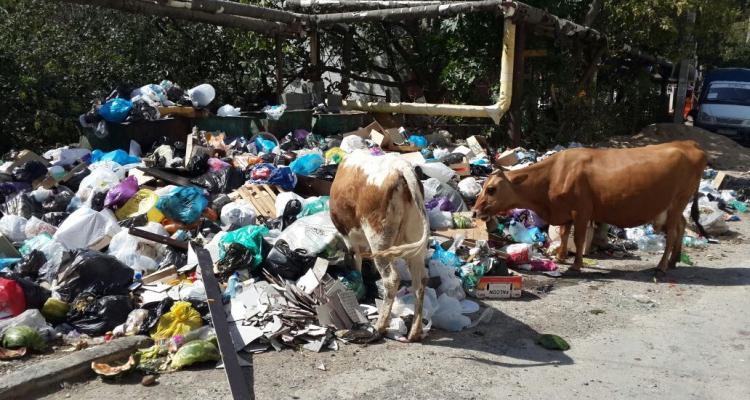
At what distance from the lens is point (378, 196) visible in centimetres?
505

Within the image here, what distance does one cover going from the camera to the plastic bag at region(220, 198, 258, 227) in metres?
7.02

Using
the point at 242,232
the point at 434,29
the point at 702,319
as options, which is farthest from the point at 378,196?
the point at 434,29

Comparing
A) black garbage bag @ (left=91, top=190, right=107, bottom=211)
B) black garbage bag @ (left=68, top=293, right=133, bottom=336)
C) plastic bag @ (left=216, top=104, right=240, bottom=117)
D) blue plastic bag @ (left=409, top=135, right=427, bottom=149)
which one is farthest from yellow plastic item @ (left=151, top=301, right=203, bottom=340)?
blue plastic bag @ (left=409, top=135, right=427, bottom=149)

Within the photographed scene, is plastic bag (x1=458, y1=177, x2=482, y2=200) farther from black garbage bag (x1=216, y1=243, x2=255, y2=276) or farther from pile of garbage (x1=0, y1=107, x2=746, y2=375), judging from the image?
black garbage bag (x1=216, y1=243, x2=255, y2=276)

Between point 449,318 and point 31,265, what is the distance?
3749 mm

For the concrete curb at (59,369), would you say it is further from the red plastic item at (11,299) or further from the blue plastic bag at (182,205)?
the blue plastic bag at (182,205)

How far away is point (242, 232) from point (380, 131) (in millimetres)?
4798

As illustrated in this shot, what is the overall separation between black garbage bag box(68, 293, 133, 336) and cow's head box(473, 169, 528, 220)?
12.7ft

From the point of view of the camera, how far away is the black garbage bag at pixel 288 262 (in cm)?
579

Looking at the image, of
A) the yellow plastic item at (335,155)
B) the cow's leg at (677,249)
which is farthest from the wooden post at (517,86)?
the cow's leg at (677,249)

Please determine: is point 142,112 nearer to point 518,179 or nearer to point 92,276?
point 92,276

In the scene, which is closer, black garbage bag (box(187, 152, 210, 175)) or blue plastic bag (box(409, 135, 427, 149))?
black garbage bag (box(187, 152, 210, 175))

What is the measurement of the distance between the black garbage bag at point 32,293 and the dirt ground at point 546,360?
1.22m

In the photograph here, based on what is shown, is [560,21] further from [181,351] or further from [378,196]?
[181,351]
